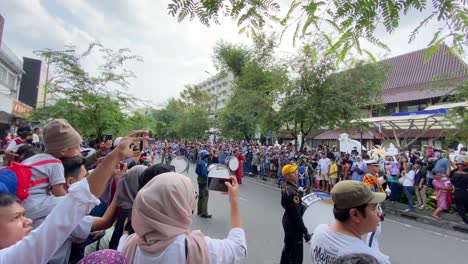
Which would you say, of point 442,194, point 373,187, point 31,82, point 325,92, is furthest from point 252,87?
point 31,82

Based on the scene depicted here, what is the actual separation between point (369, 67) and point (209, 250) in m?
17.6

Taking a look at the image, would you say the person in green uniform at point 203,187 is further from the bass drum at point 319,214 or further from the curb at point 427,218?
the curb at point 427,218

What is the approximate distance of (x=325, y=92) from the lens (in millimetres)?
16062

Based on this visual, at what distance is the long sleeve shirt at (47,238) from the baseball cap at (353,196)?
159 cm

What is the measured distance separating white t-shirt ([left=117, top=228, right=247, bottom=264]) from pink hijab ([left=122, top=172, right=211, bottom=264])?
3 cm

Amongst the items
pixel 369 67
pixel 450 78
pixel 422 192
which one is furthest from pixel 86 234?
pixel 369 67

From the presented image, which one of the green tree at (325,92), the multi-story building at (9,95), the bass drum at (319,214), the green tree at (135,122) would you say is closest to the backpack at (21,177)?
the bass drum at (319,214)

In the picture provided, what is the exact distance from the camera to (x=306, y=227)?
4109 mm

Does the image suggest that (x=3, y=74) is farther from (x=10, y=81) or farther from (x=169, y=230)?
(x=169, y=230)

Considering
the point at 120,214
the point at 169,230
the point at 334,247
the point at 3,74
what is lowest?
the point at 120,214

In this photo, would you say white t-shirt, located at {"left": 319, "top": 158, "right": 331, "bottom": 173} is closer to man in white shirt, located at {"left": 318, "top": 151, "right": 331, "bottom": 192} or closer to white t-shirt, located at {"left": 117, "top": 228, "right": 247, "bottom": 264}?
man in white shirt, located at {"left": 318, "top": 151, "right": 331, "bottom": 192}

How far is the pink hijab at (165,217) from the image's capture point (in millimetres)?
1561

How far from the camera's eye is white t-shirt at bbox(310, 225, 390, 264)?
192 centimetres

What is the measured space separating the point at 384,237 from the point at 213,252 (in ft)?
22.6
